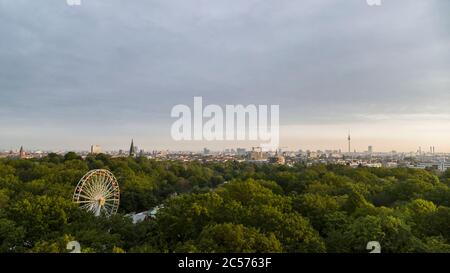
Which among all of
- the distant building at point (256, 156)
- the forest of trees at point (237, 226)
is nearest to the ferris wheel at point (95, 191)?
the forest of trees at point (237, 226)

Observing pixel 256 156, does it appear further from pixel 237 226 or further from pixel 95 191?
pixel 237 226

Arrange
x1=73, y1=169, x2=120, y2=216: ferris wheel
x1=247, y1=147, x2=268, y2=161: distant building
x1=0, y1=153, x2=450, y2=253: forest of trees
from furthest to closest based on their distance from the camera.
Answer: x1=247, y1=147, x2=268, y2=161: distant building → x1=73, y1=169, x2=120, y2=216: ferris wheel → x1=0, y1=153, x2=450, y2=253: forest of trees

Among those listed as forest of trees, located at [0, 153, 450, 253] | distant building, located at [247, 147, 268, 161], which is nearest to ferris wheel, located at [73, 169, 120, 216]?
forest of trees, located at [0, 153, 450, 253]

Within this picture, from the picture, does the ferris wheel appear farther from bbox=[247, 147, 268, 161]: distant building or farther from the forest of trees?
bbox=[247, 147, 268, 161]: distant building

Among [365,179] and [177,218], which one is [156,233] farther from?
[365,179]

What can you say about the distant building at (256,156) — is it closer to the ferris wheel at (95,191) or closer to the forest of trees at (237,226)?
the ferris wheel at (95,191)

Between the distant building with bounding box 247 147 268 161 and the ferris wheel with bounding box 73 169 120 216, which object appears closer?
the ferris wheel with bounding box 73 169 120 216

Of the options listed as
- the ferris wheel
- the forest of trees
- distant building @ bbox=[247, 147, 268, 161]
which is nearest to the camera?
the forest of trees
